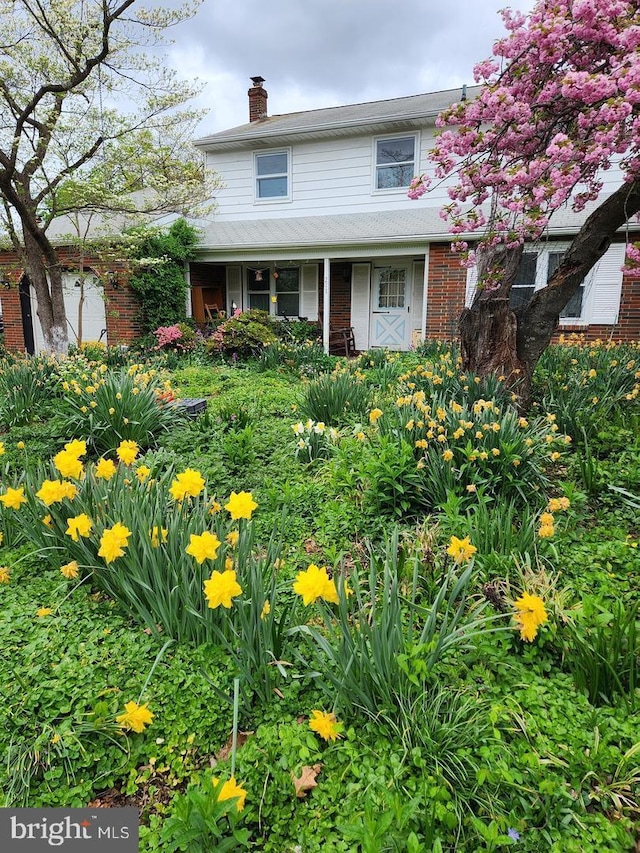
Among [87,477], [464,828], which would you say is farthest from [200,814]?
[87,477]

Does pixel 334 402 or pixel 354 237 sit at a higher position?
pixel 354 237

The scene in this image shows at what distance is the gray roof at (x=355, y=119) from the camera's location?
11.0 m

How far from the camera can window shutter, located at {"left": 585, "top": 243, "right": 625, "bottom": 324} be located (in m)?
9.94

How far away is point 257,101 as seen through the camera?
48.4 feet

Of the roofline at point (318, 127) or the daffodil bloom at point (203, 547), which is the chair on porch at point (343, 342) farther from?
the daffodil bloom at point (203, 547)

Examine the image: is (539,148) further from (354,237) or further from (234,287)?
(234,287)

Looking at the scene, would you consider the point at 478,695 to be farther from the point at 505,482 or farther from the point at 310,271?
the point at 310,271

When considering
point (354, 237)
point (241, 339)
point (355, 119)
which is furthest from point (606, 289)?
point (241, 339)

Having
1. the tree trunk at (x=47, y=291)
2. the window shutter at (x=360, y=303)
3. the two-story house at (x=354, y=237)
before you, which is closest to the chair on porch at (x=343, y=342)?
the window shutter at (x=360, y=303)

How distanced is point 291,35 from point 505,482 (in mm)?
12046

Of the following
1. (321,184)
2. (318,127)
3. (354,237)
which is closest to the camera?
(354,237)

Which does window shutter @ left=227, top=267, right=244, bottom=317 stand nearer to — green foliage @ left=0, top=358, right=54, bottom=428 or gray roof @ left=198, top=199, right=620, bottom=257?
gray roof @ left=198, top=199, right=620, bottom=257

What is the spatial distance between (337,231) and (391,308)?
8.08ft

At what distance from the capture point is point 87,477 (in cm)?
267
